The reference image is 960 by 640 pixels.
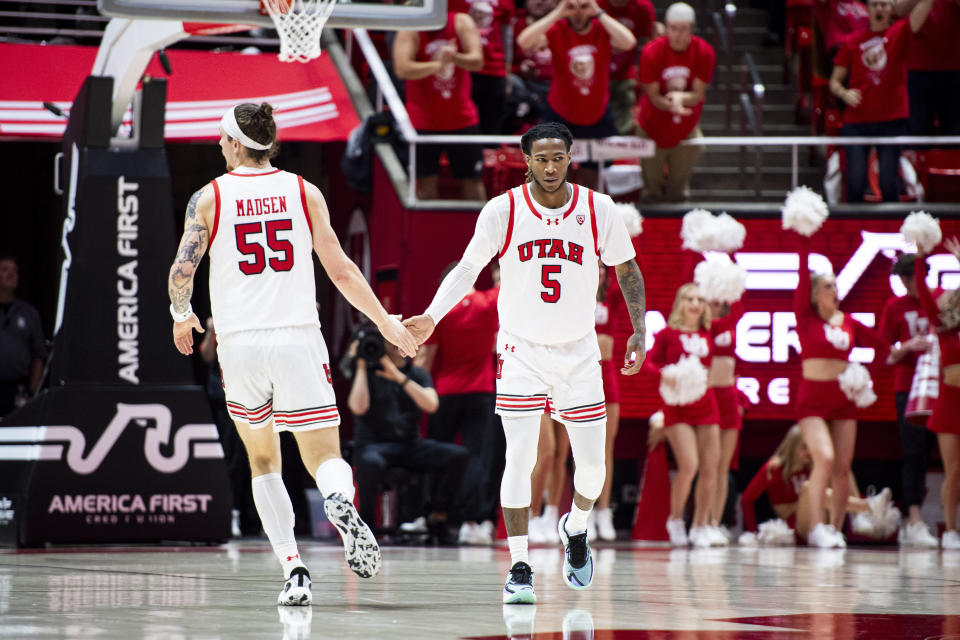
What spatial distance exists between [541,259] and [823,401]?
597 cm

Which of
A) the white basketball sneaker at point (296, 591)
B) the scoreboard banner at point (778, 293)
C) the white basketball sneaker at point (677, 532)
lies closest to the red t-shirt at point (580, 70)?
the scoreboard banner at point (778, 293)

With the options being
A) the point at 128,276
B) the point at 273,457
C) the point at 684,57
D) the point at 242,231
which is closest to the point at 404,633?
the point at 273,457

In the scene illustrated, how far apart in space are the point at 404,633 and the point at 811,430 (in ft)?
24.5

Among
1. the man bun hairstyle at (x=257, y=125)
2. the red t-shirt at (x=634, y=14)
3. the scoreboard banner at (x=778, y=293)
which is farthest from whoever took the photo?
the red t-shirt at (x=634, y=14)

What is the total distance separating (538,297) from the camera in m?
6.74

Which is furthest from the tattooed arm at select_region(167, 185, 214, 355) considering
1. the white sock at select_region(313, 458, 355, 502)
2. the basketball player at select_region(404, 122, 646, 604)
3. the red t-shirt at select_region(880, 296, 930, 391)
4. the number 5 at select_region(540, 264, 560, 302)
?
the red t-shirt at select_region(880, 296, 930, 391)

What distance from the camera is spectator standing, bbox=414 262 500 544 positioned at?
38.7 feet

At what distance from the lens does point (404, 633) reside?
5.14 metres

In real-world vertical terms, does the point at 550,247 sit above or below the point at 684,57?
below

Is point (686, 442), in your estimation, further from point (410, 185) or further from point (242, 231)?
point (242, 231)

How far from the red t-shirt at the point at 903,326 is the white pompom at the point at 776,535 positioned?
63.7 inches

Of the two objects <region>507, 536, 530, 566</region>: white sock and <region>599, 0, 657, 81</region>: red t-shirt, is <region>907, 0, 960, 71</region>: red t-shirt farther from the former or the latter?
<region>507, 536, 530, 566</region>: white sock

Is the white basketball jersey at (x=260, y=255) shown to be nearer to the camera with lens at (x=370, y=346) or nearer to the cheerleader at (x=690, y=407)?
the camera with lens at (x=370, y=346)

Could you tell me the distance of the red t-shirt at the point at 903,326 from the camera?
12672mm
